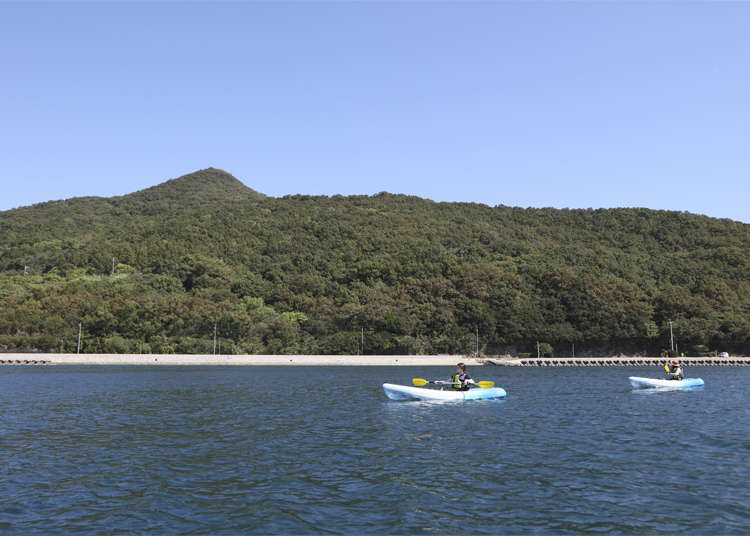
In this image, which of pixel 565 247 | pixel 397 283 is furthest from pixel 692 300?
pixel 397 283

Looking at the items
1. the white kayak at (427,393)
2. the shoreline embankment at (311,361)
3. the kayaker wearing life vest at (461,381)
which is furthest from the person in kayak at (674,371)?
the shoreline embankment at (311,361)

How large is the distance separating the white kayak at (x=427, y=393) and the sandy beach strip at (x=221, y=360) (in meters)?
55.6

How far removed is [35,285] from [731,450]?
4833 inches

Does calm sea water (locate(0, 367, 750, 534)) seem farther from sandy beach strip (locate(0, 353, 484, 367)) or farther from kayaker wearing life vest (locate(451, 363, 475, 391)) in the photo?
sandy beach strip (locate(0, 353, 484, 367))

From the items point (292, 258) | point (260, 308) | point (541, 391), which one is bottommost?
point (541, 391)

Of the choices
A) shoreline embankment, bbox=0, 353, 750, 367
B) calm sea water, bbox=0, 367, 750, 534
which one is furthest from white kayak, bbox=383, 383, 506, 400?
shoreline embankment, bbox=0, 353, 750, 367

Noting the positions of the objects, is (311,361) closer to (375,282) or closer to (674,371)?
(375,282)

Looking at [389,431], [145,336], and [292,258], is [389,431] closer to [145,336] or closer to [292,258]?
[145,336]

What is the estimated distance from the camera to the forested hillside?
102m

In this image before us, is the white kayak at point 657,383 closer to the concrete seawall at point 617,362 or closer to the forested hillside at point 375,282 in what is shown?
the concrete seawall at point 617,362

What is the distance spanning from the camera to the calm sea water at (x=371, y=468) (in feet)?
40.6

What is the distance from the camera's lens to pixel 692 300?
111 meters

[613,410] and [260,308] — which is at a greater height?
[260,308]

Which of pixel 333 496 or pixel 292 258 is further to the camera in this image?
pixel 292 258
